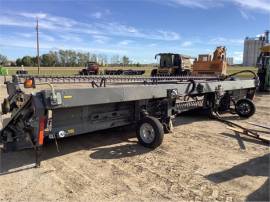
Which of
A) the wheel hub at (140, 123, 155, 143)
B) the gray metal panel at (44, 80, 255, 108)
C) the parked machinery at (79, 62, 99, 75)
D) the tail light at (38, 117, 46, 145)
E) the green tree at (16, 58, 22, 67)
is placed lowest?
the wheel hub at (140, 123, 155, 143)

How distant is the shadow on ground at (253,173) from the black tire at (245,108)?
128 inches

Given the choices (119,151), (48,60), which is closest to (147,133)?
(119,151)

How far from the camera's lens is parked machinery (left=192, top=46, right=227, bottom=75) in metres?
15.0

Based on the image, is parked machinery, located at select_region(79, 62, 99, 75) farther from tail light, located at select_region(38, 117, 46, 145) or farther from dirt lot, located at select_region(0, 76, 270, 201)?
tail light, located at select_region(38, 117, 46, 145)

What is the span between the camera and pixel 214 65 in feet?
49.8

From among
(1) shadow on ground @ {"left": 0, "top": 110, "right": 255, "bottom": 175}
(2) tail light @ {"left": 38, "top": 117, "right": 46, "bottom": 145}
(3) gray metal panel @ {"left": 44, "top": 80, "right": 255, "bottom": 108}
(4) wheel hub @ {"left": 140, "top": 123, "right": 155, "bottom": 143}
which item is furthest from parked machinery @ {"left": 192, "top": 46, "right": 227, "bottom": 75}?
(2) tail light @ {"left": 38, "top": 117, "right": 46, "bottom": 145}

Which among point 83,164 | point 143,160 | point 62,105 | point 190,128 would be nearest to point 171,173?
point 143,160

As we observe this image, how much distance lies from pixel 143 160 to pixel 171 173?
58 centimetres

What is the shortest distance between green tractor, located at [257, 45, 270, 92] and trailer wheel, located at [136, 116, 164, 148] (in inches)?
479

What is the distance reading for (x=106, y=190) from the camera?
3209 millimetres

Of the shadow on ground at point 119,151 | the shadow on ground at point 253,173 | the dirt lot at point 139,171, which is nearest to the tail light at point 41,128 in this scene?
the dirt lot at point 139,171

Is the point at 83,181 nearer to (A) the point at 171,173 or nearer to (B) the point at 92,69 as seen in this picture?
(A) the point at 171,173

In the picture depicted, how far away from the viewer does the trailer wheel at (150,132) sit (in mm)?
4453

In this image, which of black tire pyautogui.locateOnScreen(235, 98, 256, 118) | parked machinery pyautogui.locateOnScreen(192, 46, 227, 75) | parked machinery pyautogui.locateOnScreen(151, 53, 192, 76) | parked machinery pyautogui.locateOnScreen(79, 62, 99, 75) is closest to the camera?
black tire pyautogui.locateOnScreen(235, 98, 256, 118)
